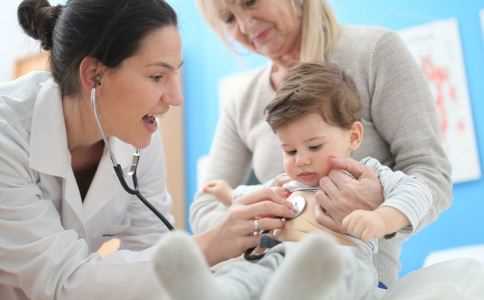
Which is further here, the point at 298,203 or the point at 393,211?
the point at 298,203

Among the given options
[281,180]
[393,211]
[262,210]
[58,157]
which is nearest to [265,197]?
[262,210]

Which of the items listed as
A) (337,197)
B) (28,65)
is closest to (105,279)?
(337,197)

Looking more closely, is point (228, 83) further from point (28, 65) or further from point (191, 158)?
point (28, 65)

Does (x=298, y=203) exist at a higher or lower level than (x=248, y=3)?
lower

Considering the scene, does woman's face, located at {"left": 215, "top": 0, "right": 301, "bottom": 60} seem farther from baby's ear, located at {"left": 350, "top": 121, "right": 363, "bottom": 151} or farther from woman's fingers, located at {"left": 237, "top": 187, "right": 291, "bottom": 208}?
woman's fingers, located at {"left": 237, "top": 187, "right": 291, "bottom": 208}

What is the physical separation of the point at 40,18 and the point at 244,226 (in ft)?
2.34

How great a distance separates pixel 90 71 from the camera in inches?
56.5

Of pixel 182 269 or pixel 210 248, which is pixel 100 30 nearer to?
pixel 210 248

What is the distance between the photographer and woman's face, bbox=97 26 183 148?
1.42 meters

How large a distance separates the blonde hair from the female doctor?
0.35 m

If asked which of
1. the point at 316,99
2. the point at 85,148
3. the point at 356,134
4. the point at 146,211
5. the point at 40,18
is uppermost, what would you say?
the point at 40,18

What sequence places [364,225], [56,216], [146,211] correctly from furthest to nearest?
[146,211] < [56,216] < [364,225]

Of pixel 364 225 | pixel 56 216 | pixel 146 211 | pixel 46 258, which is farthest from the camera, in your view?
pixel 146 211

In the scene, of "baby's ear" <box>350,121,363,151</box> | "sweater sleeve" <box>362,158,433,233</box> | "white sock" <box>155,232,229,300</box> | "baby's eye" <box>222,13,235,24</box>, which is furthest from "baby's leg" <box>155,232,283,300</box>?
"baby's eye" <box>222,13,235,24</box>
